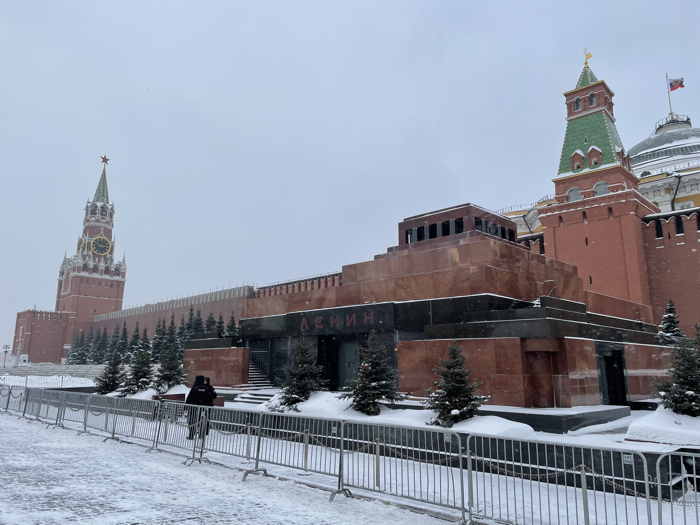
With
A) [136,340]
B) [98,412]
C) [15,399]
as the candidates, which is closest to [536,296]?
[98,412]

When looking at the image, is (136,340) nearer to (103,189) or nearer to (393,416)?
(393,416)

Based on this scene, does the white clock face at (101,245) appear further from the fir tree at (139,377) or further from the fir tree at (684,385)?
the fir tree at (684,385)

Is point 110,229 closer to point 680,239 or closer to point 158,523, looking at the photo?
point 680,239

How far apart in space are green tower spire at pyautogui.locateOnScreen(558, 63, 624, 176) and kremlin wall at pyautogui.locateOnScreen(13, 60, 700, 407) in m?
0.08

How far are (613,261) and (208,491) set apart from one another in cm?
3291

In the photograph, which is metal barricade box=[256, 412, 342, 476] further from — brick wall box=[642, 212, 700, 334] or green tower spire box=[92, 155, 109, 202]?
green tower spire box=[92, 155, 109, 202]

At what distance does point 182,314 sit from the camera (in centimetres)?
6669

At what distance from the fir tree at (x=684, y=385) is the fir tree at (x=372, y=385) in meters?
6.31

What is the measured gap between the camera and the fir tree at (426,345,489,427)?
11.2m

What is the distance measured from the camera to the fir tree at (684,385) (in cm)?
987

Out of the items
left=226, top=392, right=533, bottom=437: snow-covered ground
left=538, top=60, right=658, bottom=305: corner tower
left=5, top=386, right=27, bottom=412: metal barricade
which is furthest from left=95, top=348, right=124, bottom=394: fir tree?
left=538, top=60, right=658, bottom=305: corner tower

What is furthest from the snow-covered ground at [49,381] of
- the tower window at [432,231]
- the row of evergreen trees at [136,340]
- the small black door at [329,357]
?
the tower window at [432,231]

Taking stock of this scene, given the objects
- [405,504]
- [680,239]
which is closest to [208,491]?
[405,504]

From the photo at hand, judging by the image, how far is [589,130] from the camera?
114 ft
